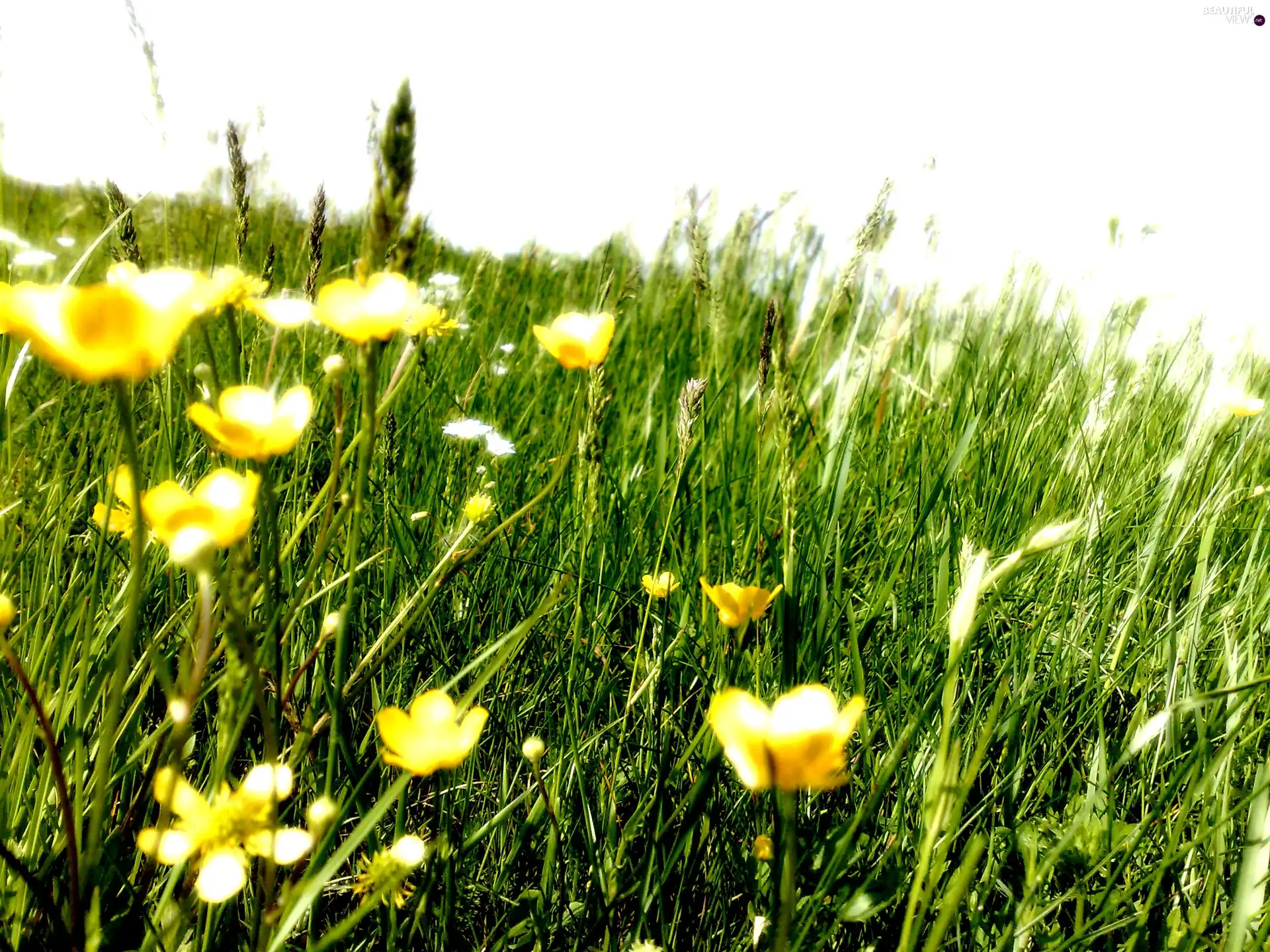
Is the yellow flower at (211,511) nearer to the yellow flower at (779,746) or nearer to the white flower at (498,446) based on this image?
the yellow flower at (779,746)

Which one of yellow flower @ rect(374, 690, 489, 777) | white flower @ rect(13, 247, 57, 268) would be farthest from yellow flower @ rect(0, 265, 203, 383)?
white flower @ rect(13, 247, 57, 268)

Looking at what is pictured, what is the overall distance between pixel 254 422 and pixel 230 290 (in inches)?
7.2

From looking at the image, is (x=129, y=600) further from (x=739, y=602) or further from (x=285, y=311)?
(x=739, y=602)

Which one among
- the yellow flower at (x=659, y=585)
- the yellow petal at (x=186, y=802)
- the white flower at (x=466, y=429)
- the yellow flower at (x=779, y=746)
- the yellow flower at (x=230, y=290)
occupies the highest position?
the yellow flower at (x=230, y=290)

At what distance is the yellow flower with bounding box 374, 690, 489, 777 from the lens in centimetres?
60

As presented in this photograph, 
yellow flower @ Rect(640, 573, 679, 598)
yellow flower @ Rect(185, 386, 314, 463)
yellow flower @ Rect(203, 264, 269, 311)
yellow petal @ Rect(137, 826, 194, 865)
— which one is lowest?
yellow petal @ Rect(137, 826, 194, 865)

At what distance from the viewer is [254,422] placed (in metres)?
0.64

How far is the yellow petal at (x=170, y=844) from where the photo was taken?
58 cm

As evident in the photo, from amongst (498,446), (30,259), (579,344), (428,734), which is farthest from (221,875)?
(30,259)

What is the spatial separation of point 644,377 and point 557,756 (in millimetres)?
1531

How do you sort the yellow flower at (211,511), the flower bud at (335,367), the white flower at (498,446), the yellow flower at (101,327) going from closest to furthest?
the yellow flower at (101,327) → the yellow flower at (211,511) → the flower bud at (335,367) → the white flower at (498,446)

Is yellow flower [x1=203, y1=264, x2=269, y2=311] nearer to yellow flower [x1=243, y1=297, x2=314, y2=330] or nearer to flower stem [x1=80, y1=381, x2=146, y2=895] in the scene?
yellow flower [x1=243, y1=297, x2=314, y2=330]

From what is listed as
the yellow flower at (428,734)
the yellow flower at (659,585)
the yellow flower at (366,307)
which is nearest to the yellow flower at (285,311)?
the yellow flower at (366,307)

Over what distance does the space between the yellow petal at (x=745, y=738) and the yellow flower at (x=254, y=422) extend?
0.36m
